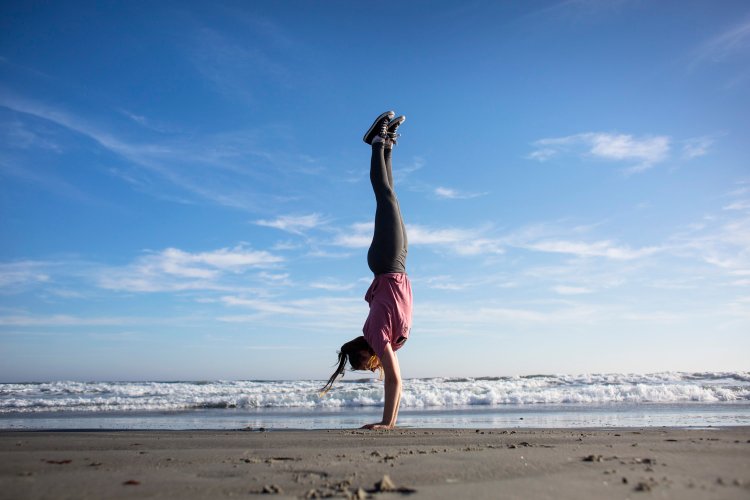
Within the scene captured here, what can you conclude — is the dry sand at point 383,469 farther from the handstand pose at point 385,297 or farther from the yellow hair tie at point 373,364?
the yellow hair tie at point 373,364

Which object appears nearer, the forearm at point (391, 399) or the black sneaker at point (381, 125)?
the forearm at point (391, 399)

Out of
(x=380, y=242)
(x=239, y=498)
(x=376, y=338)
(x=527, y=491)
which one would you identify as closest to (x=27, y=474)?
(x=239, y=498)

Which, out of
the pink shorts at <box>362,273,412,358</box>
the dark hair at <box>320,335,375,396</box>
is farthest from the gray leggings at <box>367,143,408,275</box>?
the dark hair at <box>320,335,375,396</box>

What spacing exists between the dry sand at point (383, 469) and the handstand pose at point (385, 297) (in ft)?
3.49

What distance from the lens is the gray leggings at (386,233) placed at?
514cm

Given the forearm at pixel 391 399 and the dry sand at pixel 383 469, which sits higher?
the forearm at pixel 391 399

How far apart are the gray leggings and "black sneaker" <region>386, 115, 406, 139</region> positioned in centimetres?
47

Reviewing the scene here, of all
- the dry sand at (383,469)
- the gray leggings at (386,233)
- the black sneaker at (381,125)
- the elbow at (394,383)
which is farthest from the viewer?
the black sneaker at (381,125)

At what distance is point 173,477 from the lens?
252cm

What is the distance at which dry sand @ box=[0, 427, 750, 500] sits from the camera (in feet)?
7.16

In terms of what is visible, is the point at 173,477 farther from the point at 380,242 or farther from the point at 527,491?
the point at 380,242

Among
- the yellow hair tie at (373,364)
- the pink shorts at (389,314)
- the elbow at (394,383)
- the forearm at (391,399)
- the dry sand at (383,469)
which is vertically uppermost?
the pink shorts at (389,314)

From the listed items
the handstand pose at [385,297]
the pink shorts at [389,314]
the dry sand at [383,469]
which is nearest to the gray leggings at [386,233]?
the handstand pose at [385,297]

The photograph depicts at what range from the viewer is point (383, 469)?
8.66 feet
